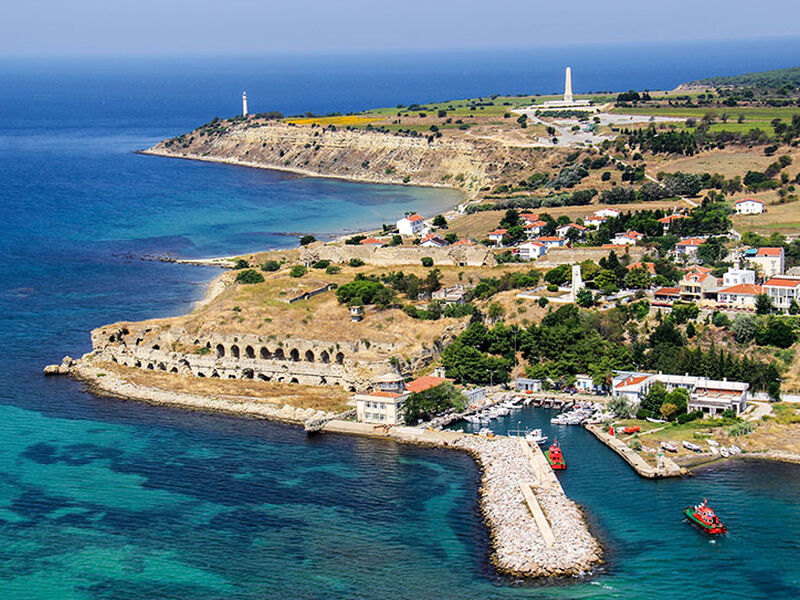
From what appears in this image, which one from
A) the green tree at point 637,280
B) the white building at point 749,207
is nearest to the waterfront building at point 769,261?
the green tree at point 637,280

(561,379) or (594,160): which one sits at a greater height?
(594,160)

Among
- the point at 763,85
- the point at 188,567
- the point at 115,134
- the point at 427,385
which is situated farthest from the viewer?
the point at 115,134

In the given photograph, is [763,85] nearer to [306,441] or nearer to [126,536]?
[306,441]

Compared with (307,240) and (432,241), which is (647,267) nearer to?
(432,241)

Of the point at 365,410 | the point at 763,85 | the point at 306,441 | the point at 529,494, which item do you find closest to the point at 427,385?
the point at 365,410

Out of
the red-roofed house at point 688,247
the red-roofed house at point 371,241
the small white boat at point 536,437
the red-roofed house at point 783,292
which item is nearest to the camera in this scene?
the small white boat at point 536,437

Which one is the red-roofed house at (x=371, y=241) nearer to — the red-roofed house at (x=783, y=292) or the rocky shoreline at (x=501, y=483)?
the rocky shoreline at (x=501, y=483)

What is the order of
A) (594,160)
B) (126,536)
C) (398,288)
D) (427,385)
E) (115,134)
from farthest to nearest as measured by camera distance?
1. (115,134)
2. (594,160)
3. (398,288)
4. (427,385)
5. (126,536)

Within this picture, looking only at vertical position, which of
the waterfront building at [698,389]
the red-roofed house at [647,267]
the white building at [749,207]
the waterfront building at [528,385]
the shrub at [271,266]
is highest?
the white building at [749,207]

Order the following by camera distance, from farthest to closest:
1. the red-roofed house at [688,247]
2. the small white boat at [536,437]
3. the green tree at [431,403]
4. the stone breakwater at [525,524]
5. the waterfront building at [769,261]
Answer: the red-roofed house at [688,247] → the waterfront building at [769,261] → the green tree at [431,403] → the small white boat at [536,437] → the stone breakwater at [525,524]
